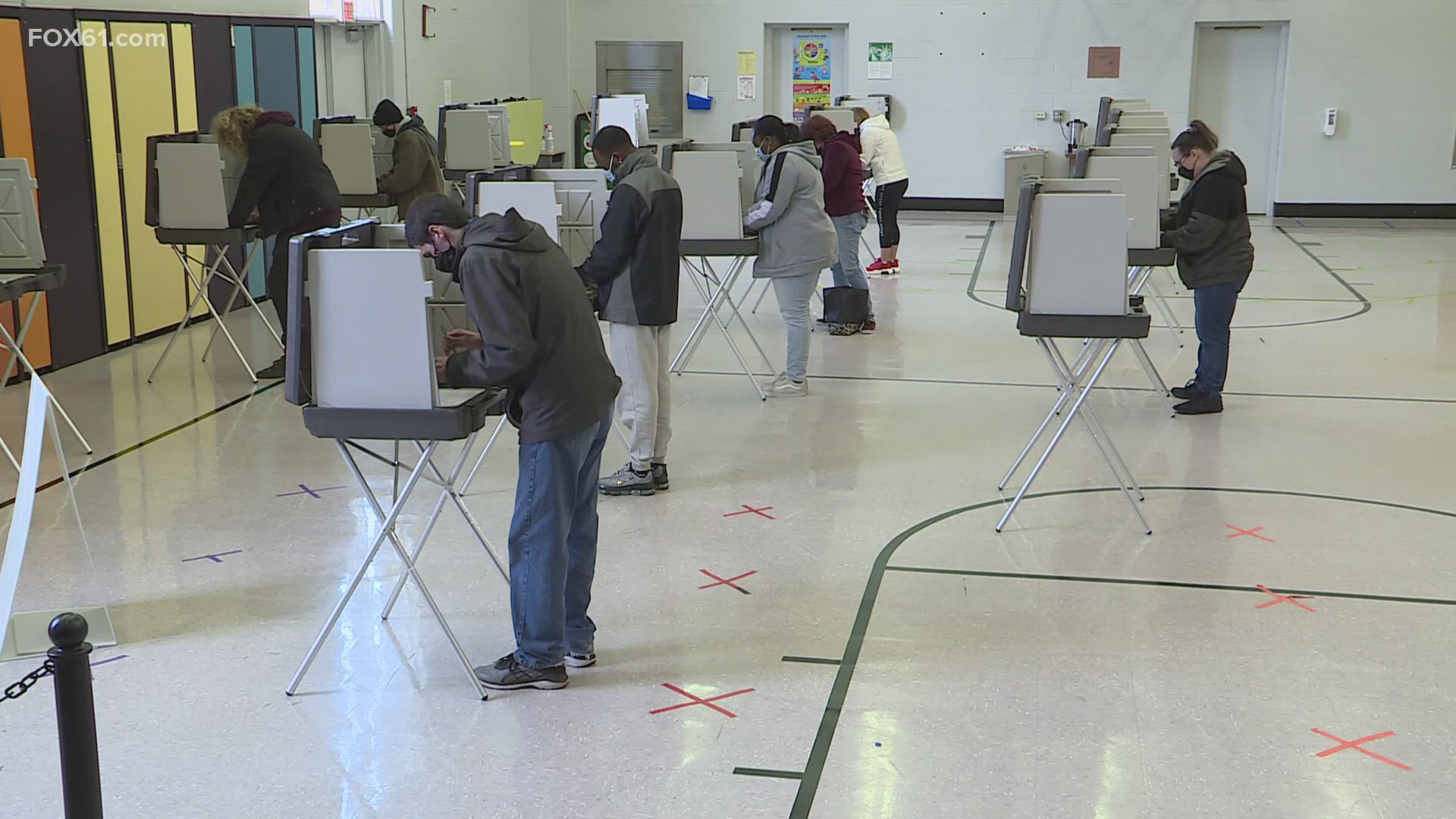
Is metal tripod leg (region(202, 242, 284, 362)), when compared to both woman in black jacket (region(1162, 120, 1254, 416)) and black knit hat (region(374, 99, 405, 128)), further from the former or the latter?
woman in black jacket (region(1162, 120, 1254, 416))

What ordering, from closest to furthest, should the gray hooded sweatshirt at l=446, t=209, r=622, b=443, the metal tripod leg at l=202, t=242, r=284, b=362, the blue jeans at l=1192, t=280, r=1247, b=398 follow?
the gray hooded sweatshirt at l=446, t=209, r=622, b=443
the blue jeans at l=1192, t=280, r=1247, b=398
the metal tripod leg at l=202, t=242, r=284, b=362

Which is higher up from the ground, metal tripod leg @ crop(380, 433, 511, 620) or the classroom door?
the classroom door

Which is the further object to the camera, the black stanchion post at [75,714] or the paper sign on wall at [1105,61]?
the paper sign on wall at [1105,61]

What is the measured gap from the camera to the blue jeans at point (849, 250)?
8688 millimetres

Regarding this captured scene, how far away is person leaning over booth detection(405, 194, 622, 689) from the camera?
345cm

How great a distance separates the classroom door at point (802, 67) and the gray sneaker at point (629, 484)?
10.6m

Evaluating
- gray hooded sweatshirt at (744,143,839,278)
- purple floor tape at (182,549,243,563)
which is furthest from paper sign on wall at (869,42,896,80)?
purple floor tape at (182,549,243,563)

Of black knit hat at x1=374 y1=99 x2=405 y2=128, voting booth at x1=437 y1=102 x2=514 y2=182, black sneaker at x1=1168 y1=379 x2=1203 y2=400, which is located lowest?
black sneaker at x1=1168 y1=379 x2=1203 y2=400

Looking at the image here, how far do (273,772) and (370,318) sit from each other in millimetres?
1123

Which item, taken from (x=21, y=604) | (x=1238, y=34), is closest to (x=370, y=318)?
(x=21, y=604)

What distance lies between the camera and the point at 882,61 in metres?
15.3

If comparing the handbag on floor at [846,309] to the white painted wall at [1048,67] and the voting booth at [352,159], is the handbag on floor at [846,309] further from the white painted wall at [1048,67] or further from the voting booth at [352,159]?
the white painted wall at [1048,67]

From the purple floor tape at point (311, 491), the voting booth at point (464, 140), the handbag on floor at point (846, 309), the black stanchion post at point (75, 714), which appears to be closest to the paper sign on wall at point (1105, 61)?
the handbag on floor at point (846, 309)

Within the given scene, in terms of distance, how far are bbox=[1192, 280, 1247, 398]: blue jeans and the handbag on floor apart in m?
2.44
